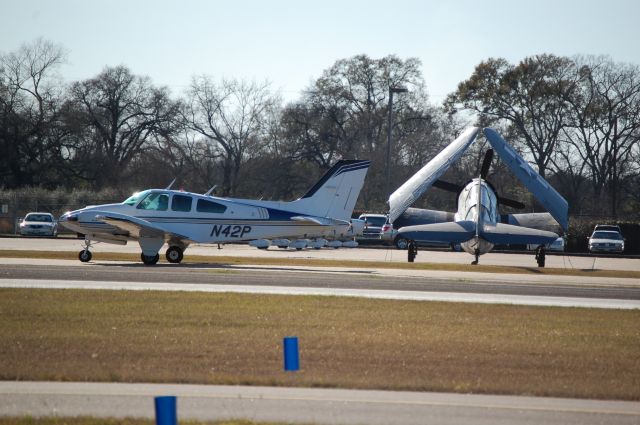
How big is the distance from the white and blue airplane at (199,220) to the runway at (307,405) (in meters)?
20.7

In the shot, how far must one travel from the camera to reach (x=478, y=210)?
35.0 meters

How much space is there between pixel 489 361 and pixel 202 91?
72.1 m

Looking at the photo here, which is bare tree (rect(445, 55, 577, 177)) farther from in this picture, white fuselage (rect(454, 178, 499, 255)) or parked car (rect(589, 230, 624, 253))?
white fuselage (rect(454, 178, 499, 255))

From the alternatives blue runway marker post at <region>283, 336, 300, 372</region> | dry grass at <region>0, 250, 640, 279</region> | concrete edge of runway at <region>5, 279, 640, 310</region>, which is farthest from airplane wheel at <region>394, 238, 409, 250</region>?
blue runway marker post at <region>283, 336, 300, 372</region>

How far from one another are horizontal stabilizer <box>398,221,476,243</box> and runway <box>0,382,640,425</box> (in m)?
23.0

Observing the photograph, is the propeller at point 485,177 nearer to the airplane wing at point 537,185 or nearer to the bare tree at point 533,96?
the airplane wing at point 537,185

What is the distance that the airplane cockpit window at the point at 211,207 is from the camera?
32188 millimetres

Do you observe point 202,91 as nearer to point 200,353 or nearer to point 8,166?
point 8,166

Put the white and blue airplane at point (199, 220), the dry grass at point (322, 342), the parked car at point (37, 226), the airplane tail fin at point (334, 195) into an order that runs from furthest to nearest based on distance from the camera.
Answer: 1. the parked car at point (37, 226)
2. the airplane tail fin at point (334, 195)
3. the white and blue airplane at point (199, 220)
4. the dry grass at point (322, 342)

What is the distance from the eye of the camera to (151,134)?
8188 cm

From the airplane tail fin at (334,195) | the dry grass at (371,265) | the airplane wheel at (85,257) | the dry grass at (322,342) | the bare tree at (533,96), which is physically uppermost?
the bare tree at (533,96)

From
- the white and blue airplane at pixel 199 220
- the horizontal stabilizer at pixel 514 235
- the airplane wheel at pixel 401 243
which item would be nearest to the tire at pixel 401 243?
the airplane wheel at pixel 401 243

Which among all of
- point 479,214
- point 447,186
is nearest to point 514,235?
point 479,214

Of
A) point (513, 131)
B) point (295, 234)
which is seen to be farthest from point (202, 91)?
point (295, 234)
